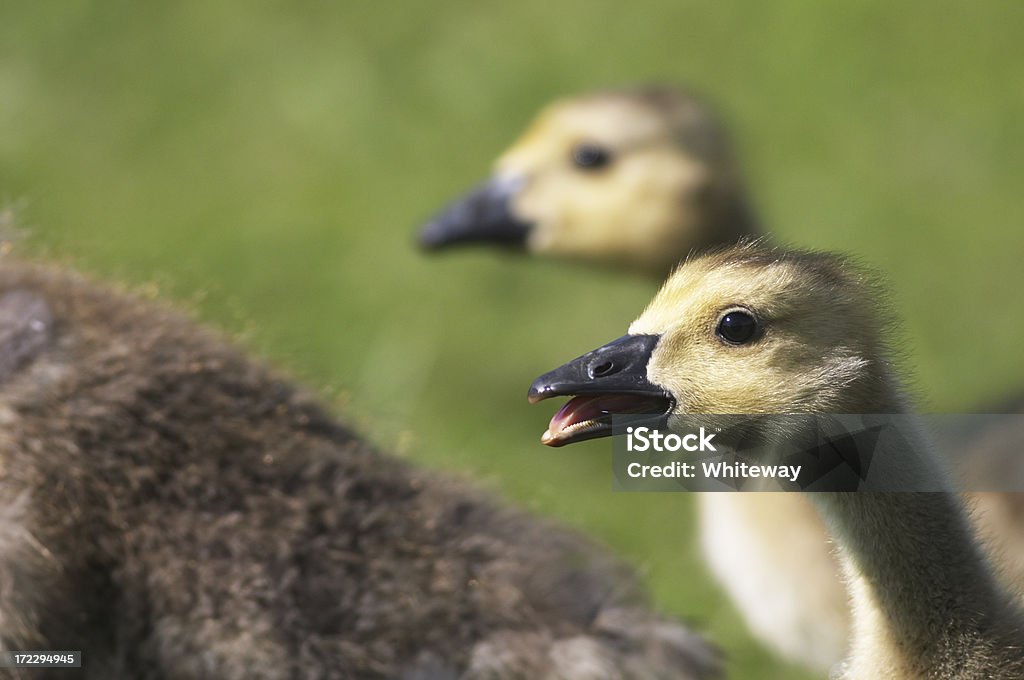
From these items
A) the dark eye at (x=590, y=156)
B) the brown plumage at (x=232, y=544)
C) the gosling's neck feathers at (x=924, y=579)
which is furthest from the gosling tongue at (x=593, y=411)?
the dark eye at (x=590, y=156)

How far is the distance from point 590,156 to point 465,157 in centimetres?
177

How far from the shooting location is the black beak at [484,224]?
3.14m

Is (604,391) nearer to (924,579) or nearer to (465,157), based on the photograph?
(924,579)

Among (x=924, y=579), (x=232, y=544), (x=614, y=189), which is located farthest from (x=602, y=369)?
(x=614, y=189)

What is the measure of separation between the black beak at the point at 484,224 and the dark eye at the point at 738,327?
165 centimetres

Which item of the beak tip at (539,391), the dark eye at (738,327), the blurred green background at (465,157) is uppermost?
the blurred green background at (465,157)

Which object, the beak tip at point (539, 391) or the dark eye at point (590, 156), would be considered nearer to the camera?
the beak tip at point (539, 391)

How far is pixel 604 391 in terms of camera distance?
4.92 feet

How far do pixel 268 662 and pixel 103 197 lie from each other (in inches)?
128

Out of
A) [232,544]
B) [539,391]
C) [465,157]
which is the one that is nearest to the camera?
[539,391]

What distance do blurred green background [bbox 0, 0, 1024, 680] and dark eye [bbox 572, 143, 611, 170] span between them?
2.43 feet

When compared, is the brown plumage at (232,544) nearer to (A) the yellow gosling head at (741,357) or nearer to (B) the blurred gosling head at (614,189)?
(A) the yellow gosling head at (741,357)

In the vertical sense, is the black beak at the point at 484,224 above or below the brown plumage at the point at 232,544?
above

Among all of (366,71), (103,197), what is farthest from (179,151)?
(366,71)
